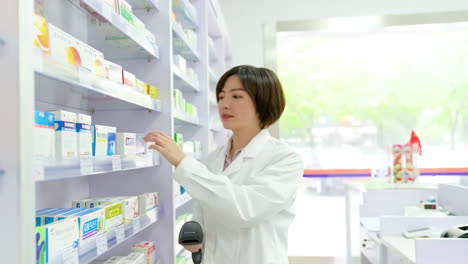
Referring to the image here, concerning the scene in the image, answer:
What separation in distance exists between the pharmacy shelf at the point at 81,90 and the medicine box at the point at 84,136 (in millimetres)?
113

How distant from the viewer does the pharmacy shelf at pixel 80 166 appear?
3.78 feet

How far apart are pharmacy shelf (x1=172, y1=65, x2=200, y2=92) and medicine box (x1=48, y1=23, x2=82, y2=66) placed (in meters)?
1.00

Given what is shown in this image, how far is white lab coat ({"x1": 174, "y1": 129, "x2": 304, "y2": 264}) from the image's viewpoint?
4.99 ft

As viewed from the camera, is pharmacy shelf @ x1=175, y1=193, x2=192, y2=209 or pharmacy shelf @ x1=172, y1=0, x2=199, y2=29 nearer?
pharmacy shelf @ x1=175, y1=193, x2=192, y2=209

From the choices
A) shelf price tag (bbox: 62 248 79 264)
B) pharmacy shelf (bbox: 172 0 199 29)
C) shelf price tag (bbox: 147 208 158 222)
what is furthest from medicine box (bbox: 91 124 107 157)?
pharmacy shelf (bbox: 172 0 199 29)

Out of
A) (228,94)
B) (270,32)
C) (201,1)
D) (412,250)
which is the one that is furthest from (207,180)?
(270,32)

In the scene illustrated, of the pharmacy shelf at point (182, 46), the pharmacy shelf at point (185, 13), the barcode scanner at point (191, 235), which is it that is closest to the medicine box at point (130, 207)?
the barcode scanner at point (191, 235)

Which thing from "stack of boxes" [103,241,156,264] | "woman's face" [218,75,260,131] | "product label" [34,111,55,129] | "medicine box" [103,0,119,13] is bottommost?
"stack of boxes" [103,241,156,264]

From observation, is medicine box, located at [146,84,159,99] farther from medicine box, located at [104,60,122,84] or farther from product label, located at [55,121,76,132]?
product label, located at [55,121,76,132]

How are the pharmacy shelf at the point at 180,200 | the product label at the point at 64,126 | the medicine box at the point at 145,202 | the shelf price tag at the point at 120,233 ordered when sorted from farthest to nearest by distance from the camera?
1. the pharmacy shelf at the point at 180,200
2. the medicine box at the point at 145,202
3. the shelf price tag at the point at 120,233
4. the product label at the point at 64,126

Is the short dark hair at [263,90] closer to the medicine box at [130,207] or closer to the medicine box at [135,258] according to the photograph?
the medicine box at [130,207]

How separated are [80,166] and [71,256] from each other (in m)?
0.27

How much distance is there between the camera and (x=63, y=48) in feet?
4.50

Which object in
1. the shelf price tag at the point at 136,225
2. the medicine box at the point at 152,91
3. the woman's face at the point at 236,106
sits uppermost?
the medicine box at the point at 152,91
